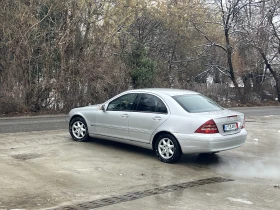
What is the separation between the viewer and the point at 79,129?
35.7 feet

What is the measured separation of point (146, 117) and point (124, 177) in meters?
1.97

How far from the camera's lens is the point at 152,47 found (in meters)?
32.5

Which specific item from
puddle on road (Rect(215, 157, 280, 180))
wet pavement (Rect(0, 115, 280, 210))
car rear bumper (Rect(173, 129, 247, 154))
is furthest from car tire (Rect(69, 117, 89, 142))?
puddle on road (Rect(215, 157, 280, 180))

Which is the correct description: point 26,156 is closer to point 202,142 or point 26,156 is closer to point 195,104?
point 202,142

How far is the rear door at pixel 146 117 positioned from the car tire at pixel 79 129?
1.56 meters

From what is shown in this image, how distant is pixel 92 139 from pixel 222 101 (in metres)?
23.1

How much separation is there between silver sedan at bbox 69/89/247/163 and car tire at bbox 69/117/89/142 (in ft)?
0.25

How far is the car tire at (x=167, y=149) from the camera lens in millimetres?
8875

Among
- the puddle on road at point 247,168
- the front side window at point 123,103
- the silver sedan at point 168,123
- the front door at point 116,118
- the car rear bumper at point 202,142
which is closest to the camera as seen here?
the puddle on road at point 247,168

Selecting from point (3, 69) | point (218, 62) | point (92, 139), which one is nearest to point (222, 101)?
point (218, 62)

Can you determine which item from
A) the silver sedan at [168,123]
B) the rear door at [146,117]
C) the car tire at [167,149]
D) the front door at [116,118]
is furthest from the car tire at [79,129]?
the car tire at [167,149]

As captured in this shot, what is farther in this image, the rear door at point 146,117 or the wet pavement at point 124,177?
the rear door at point 146,117

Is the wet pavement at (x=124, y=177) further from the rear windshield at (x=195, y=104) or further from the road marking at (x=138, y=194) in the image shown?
the rear windshield at (x=195, y=104)

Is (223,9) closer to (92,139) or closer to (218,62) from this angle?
(218,62)
